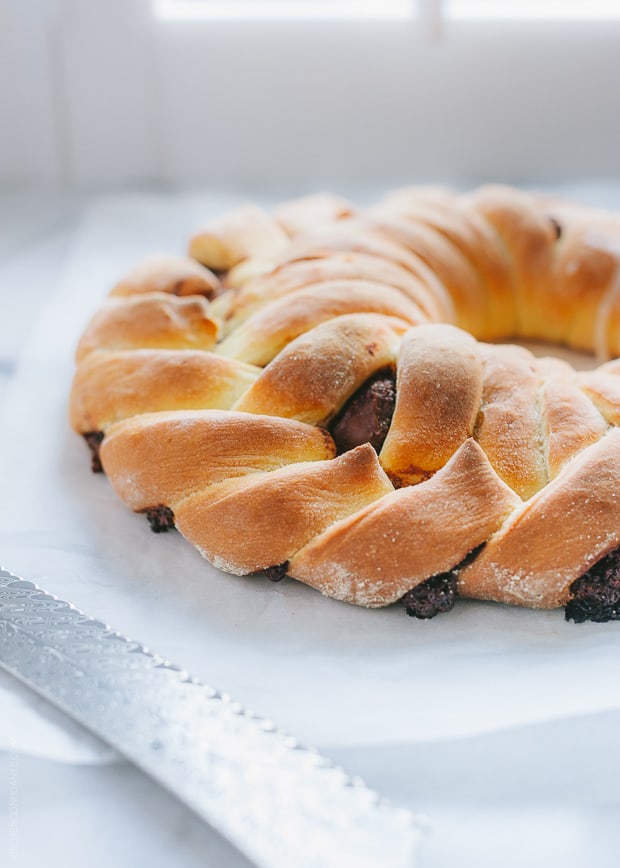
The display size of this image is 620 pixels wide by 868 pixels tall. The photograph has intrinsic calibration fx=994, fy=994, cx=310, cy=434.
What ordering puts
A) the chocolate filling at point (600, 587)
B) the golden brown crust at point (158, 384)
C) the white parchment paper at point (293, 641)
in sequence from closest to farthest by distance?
the white parchment paper at point (293, 641) → the chocolate filling at point (600, 587) → the golden brown crust at point (158, 384)

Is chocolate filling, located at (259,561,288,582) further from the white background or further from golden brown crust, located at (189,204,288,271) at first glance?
the white background

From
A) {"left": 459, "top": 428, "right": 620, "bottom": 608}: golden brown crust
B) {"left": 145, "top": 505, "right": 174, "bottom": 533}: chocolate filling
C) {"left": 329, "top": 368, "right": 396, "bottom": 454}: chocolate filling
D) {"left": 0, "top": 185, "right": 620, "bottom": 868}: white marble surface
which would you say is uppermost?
{"left": 329, "top": 368, "right": 396, "bottom": 454}: chocolate filling

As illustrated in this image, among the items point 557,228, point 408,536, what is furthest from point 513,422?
point 557,228

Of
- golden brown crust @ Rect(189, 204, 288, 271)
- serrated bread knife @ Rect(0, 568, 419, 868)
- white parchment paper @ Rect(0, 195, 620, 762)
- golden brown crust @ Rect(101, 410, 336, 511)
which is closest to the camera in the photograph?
serrated bread knife @ Rect(0, 568, 419, 868)

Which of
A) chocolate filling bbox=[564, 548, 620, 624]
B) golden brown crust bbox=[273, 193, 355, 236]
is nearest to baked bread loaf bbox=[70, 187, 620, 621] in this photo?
chocolate filling bbox=[564, 548, 620, 624]

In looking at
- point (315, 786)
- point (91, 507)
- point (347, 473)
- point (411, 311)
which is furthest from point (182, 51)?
point (315, 786)

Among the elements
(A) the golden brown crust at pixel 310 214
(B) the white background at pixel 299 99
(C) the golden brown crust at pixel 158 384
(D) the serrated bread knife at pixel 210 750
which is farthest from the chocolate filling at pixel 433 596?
(B) the white background at pixel 299 99

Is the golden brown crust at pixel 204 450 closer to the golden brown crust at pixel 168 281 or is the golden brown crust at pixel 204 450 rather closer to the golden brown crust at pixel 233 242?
the golden brown crust at pixel 168 281
